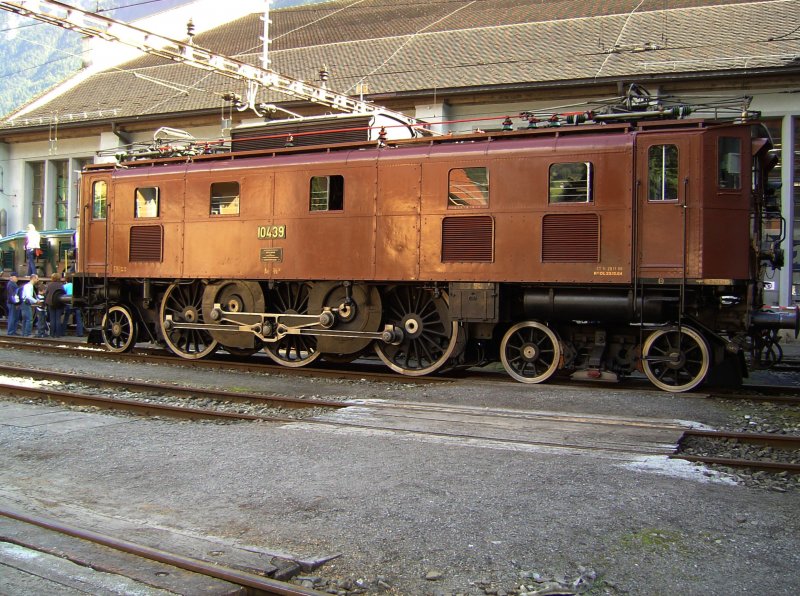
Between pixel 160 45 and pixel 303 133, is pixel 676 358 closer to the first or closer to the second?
pixel 303 133

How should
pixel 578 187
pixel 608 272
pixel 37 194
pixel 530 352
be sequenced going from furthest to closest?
pixel 37 194 < pixel 530 352 < pixel 578 187 < pixel 608 272

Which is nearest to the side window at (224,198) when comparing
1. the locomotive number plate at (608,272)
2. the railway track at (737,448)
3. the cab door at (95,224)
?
the cab door at (95,224)

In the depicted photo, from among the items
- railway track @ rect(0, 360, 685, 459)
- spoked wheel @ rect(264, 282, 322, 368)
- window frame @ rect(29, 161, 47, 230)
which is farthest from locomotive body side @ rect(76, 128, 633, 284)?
window frame @ rect(29, 161, 47, 230)

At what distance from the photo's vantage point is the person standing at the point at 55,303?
1888cm

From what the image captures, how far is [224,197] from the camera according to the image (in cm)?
1316

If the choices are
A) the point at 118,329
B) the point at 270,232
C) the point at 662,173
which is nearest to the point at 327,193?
the point at 270,232

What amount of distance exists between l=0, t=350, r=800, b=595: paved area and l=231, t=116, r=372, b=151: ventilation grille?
20.3ft

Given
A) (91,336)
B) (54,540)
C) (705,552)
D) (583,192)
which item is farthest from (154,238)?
(705,552)

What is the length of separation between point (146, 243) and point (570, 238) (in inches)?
324

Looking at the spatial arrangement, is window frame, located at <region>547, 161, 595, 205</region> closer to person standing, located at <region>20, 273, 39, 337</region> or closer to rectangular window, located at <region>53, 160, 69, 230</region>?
person standing, located at <region>20, 273, 39, 337</region>

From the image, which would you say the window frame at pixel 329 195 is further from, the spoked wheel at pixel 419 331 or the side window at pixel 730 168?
the side window at pixel 730 168

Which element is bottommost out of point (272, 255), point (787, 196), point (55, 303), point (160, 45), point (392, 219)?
point (55, 303)

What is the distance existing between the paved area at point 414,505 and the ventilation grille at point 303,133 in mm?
6183

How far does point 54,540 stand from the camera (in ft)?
14.9
